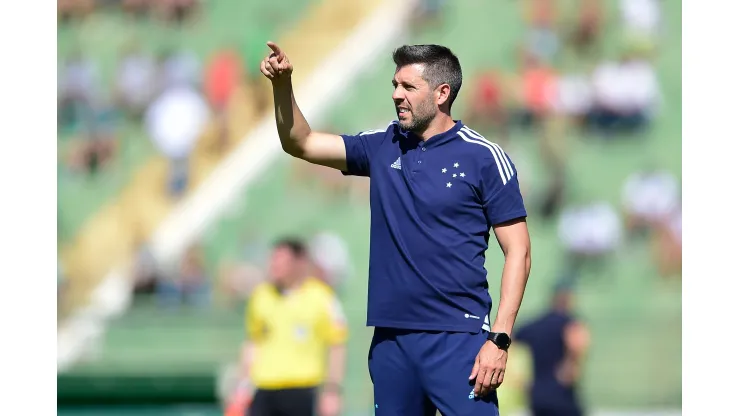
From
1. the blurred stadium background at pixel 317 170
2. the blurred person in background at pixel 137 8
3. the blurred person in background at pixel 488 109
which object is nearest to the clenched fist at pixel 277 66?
the blurred stadium background at pixel 317 170

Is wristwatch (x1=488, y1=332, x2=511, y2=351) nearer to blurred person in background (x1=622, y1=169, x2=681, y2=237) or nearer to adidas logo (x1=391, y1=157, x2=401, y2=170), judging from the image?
adidas logo (x1=391, y1=157, x2=401, y2=170)

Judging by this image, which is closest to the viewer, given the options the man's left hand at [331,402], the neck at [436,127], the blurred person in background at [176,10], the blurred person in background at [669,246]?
the neck at [436,127]

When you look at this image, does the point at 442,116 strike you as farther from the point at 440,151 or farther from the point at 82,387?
the point at 82,387

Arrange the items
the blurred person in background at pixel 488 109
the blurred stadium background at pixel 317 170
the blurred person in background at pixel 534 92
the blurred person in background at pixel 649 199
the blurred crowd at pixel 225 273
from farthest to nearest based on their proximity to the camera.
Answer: the blurred person in background at pixel 534 92
the blurred person in background at pixel 488 109
the blurred person in background at pixel 649 199
the blurred crowd at pixel 225 273
the blurred stadium background at pixel 317 170

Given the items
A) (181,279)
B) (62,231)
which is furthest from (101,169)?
(181,279)

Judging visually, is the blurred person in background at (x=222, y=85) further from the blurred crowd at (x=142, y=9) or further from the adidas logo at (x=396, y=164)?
the adidas logo at (x=396, y=164)

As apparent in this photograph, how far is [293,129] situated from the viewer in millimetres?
5348

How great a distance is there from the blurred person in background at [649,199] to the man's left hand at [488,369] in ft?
39.3

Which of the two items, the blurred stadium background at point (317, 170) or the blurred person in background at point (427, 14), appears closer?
the blurred stadium background at point (317, 170)

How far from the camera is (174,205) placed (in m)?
17.6

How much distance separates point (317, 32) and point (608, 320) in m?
6.67

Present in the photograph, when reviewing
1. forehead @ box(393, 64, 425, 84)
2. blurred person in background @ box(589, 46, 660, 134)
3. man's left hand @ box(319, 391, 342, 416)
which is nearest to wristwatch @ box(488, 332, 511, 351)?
forehead @ box(393, 64, 425, 84)

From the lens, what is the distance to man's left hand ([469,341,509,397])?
5043 millimetres

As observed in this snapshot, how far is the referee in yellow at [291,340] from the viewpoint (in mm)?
9109
